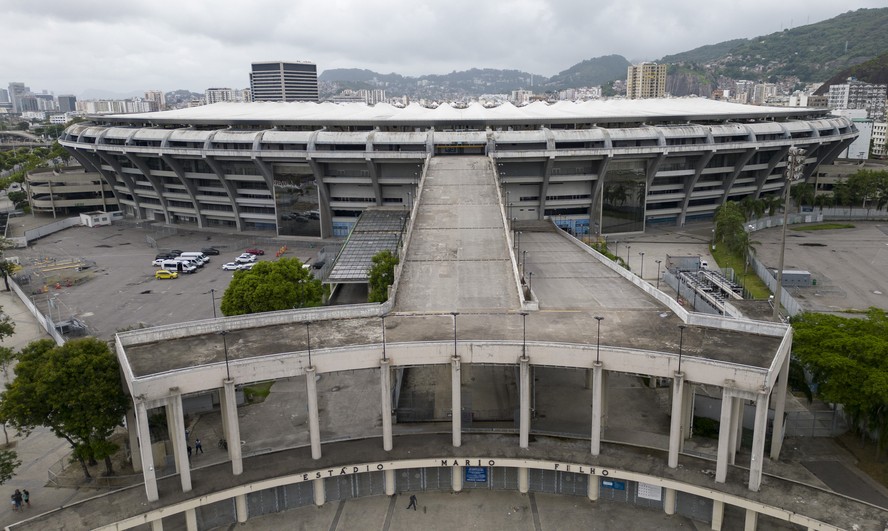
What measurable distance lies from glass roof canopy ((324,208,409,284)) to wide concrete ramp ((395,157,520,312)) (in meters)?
7.07

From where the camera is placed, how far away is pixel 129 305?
2510 inches

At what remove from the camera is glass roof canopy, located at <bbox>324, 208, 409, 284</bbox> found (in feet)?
209

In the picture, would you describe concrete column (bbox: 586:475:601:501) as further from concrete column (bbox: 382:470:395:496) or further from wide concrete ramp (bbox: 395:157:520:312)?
wide concrete ramp (bbox: 395:157:520:312)

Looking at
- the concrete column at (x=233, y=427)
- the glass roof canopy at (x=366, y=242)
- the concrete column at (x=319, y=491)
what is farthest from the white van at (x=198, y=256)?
the concrete column at (x=319, y=491)

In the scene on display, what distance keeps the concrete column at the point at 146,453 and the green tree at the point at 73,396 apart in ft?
15.4

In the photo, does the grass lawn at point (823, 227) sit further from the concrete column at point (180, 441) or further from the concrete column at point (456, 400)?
the concrete column at point (180, 441)

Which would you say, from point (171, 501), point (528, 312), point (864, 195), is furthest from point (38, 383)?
point (864, 195)

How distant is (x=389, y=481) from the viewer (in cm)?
3344

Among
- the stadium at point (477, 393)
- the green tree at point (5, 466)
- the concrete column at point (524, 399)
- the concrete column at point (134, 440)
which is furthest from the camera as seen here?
the concrete column at point (134, 440)

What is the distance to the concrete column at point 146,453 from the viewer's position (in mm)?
29453

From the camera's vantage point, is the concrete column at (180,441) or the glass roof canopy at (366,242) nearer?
the concrete column at (180,441)

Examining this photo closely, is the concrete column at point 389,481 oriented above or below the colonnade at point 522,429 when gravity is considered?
below

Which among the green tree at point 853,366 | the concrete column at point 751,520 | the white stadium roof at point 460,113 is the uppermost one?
the white stadium roof at point 460,113

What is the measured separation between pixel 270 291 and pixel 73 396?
17.1 metres
